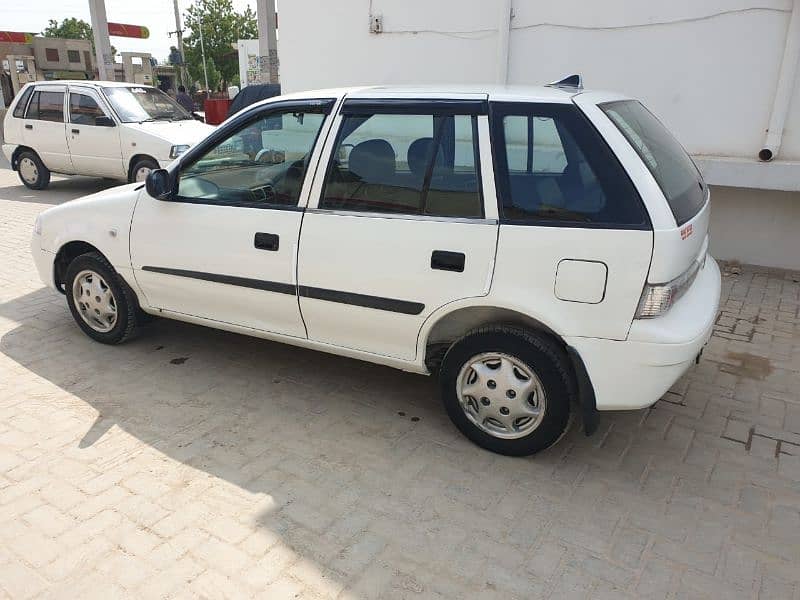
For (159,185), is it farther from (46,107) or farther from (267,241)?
(46,107)

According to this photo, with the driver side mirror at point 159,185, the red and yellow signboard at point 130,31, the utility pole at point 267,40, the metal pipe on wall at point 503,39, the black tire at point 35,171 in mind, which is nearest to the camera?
the driver side mirror at point 159,185

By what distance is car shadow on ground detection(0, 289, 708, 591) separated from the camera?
2.70 metres

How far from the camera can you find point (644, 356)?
2.74m

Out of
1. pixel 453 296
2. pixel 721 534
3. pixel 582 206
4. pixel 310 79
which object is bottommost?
pixel 721 534

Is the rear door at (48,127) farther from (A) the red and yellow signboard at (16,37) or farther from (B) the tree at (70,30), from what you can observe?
(B) the tree at (70,30)

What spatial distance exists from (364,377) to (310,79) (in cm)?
577

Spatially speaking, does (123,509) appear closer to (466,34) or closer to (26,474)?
(26,474)

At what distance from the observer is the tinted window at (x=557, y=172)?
2715mm

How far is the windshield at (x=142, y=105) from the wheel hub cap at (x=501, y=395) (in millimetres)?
8470

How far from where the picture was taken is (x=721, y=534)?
2.67 m

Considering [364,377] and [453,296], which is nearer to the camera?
[453,296]

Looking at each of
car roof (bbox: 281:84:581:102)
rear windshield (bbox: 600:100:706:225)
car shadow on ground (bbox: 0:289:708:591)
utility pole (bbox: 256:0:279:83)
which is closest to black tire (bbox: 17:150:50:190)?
utility pole (bbox: 256:0:279:83)

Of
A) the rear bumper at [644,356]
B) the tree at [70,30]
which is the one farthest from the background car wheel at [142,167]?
the tree at [70,30]

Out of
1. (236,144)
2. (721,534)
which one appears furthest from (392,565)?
(236,144)
